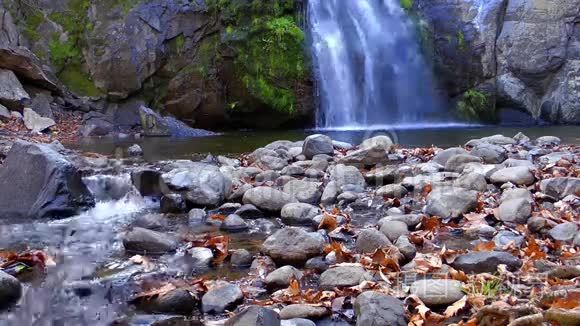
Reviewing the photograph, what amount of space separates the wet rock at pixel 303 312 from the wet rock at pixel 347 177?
3434 millimetres

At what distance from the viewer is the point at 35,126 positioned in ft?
43.0

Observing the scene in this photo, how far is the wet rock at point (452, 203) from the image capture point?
195 inches

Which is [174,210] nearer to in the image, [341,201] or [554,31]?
[341,201]

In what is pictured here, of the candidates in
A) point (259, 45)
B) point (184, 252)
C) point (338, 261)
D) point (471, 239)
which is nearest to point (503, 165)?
point (471, 239)

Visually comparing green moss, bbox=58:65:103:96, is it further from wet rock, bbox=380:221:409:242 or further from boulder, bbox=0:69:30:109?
wet rock, bbox=380:221:409:242

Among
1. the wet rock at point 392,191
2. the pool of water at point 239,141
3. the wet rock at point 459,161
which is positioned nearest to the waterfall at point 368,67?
the pool of water at point 239,141

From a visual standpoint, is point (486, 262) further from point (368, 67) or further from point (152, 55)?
point (152, 55)

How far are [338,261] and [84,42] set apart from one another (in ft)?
47.1

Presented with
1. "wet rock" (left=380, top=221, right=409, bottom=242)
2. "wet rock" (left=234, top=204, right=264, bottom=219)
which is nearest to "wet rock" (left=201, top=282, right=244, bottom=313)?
"wet rock" (left=380, top=221, right=409, bottom=242)

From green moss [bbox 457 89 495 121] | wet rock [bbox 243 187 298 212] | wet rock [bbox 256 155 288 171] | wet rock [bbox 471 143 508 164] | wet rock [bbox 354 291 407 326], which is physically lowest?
wet rock [bbox 354 291 407 326]

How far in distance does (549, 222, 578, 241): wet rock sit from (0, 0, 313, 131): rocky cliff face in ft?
40.1

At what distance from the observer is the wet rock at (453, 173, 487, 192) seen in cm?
576

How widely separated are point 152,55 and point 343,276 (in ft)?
44.7

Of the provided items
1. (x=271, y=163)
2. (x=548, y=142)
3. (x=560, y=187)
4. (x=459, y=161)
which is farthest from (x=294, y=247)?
(x=548, y=142)
